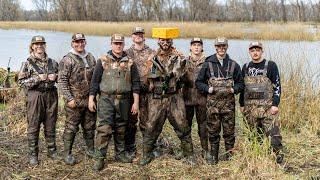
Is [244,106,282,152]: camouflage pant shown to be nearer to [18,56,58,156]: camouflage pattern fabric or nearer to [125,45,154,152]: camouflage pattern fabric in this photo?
[125,45,154,152]: camouflage pattern fabric

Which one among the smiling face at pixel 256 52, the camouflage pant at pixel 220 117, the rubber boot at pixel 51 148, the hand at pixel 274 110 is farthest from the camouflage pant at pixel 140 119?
the hand at pixel 274 110

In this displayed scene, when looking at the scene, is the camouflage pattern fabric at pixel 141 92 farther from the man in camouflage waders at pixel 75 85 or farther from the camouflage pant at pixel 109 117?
the man in camouflage waders at pixel 75 85

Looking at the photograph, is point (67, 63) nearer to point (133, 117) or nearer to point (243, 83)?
point (133, 117)

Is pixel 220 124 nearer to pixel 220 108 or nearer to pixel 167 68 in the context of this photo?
pixel 220 108

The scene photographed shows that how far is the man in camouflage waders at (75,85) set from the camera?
202 inches

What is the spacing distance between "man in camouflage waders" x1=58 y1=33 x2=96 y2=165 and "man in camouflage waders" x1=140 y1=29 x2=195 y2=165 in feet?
2.42

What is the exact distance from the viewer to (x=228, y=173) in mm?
4922

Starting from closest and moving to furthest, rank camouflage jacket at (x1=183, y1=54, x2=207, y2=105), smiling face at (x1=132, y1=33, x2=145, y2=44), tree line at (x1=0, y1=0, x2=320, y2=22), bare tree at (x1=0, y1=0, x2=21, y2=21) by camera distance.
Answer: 1. camouflage jacket at (x1=183, y1=54, x2=207, y2=105)
2. smiling face at (x1=132, y1=33, x2=145, y2=44)
3. tree line at (x1=0, y1=0, x2=320, y2=22)
4. bare tree at (x1=0, y1=0, x2=21, y2=21)

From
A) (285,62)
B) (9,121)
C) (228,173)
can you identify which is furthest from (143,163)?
(285,62)

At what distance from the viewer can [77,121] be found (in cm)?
531

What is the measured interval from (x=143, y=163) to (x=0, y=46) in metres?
19.1

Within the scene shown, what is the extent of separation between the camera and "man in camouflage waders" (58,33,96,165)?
5.14m

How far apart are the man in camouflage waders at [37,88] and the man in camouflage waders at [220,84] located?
1.76m

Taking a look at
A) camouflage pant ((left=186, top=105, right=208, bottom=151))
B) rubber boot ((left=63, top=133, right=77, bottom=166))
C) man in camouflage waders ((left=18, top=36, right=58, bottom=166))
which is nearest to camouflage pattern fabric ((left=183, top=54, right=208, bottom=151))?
camouflage pant ((left=186, top=105, right=208, bottom=151))
